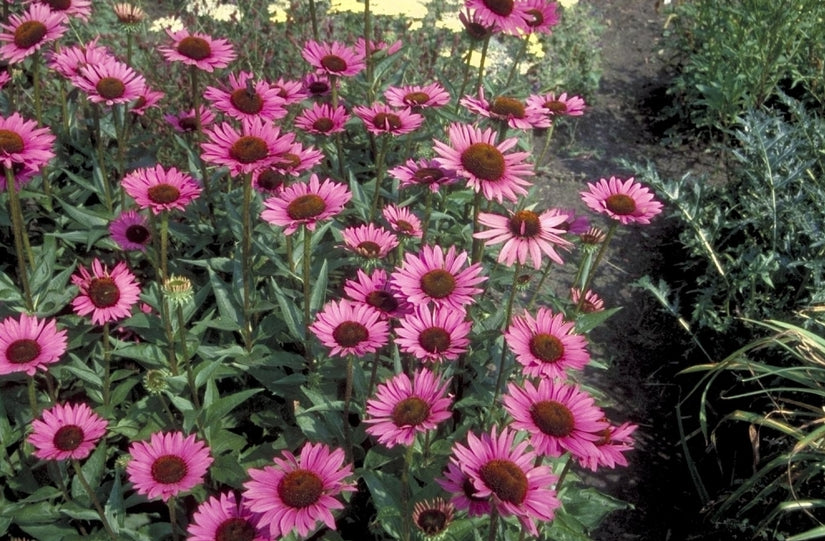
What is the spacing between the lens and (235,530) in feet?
4.81

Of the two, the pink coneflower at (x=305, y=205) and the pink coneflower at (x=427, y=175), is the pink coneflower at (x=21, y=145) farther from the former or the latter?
the pink coneflower at (x=427, y=175)

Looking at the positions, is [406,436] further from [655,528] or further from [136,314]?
[655,528]

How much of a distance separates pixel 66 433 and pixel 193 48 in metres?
1.07

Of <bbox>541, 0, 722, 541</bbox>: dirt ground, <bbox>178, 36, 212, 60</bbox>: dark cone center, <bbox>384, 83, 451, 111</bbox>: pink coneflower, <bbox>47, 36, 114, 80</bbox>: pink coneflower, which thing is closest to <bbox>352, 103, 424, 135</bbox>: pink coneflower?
<bbox>384, 83, 451, 111</bbox>: pink coneflower

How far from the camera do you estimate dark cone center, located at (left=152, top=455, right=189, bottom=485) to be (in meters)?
1.53

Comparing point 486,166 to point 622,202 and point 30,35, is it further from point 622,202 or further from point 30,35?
point 30,35

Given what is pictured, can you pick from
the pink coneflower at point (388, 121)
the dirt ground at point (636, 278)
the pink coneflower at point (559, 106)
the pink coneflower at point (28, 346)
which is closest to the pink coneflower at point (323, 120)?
the pink coneflower at point (388, 121)

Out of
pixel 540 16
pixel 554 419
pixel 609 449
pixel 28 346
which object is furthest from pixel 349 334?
pixel 540 16

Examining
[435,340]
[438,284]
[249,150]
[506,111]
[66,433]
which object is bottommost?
[66,433]

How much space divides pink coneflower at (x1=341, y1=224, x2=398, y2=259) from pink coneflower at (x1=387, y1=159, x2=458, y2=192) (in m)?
0.15

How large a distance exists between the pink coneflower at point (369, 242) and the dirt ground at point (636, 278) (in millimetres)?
1226

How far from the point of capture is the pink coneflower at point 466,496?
139 centimetres

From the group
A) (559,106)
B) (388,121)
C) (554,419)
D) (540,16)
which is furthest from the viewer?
(540,16)

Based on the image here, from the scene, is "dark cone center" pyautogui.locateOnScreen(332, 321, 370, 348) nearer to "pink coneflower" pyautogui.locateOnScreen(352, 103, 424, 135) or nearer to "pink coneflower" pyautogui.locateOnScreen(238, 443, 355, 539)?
"pink coneflower" pyautogui.locateOnScreen(238, 443, 355, 539)
